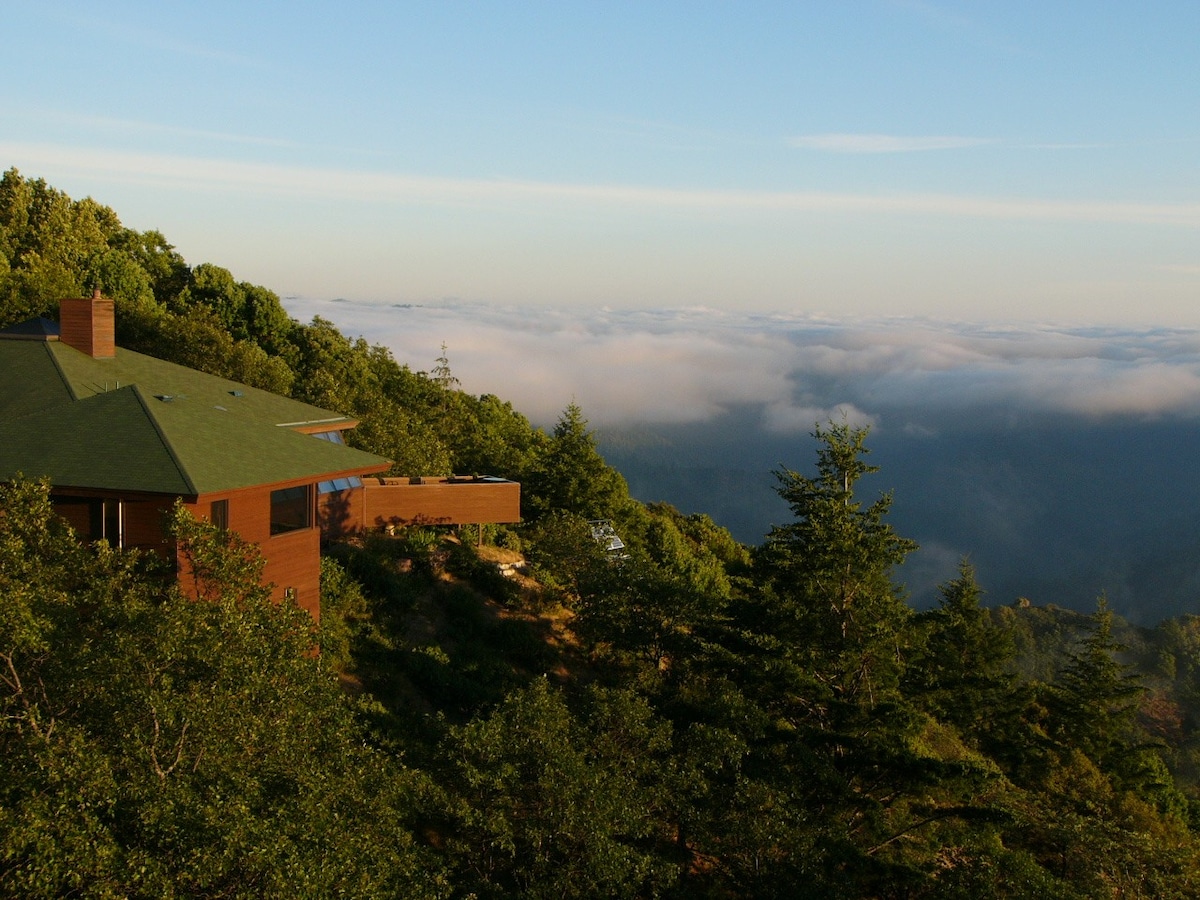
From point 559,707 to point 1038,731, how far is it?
30650 mm

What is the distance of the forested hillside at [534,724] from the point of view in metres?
9.40

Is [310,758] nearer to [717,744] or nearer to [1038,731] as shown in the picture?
[717,744]

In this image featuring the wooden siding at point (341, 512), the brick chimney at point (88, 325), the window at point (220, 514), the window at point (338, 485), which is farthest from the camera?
the wooden siding at point (341, 512)

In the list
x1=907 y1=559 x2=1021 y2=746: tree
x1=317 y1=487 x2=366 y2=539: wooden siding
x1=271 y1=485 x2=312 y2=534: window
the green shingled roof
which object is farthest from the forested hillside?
x1=271 y1=485 x2=312 y2=534: window

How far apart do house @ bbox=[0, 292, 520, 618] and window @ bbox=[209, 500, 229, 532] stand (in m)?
0.02

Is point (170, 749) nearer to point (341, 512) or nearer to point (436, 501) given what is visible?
point (341, 512)

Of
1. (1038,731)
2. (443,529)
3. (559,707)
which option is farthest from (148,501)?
(1038,731)

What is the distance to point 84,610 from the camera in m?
13.0

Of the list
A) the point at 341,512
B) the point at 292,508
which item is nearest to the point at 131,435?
the point at 292,508

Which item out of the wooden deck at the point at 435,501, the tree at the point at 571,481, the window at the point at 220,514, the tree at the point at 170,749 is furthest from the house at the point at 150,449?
the tree at the point at 571,481

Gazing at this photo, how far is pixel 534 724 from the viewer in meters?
13.7

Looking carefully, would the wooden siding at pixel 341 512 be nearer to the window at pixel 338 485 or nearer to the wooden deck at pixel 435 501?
the window at pixel 338 485

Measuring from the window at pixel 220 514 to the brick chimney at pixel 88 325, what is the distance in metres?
Result: 9.39

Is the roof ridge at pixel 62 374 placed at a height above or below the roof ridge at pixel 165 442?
above
